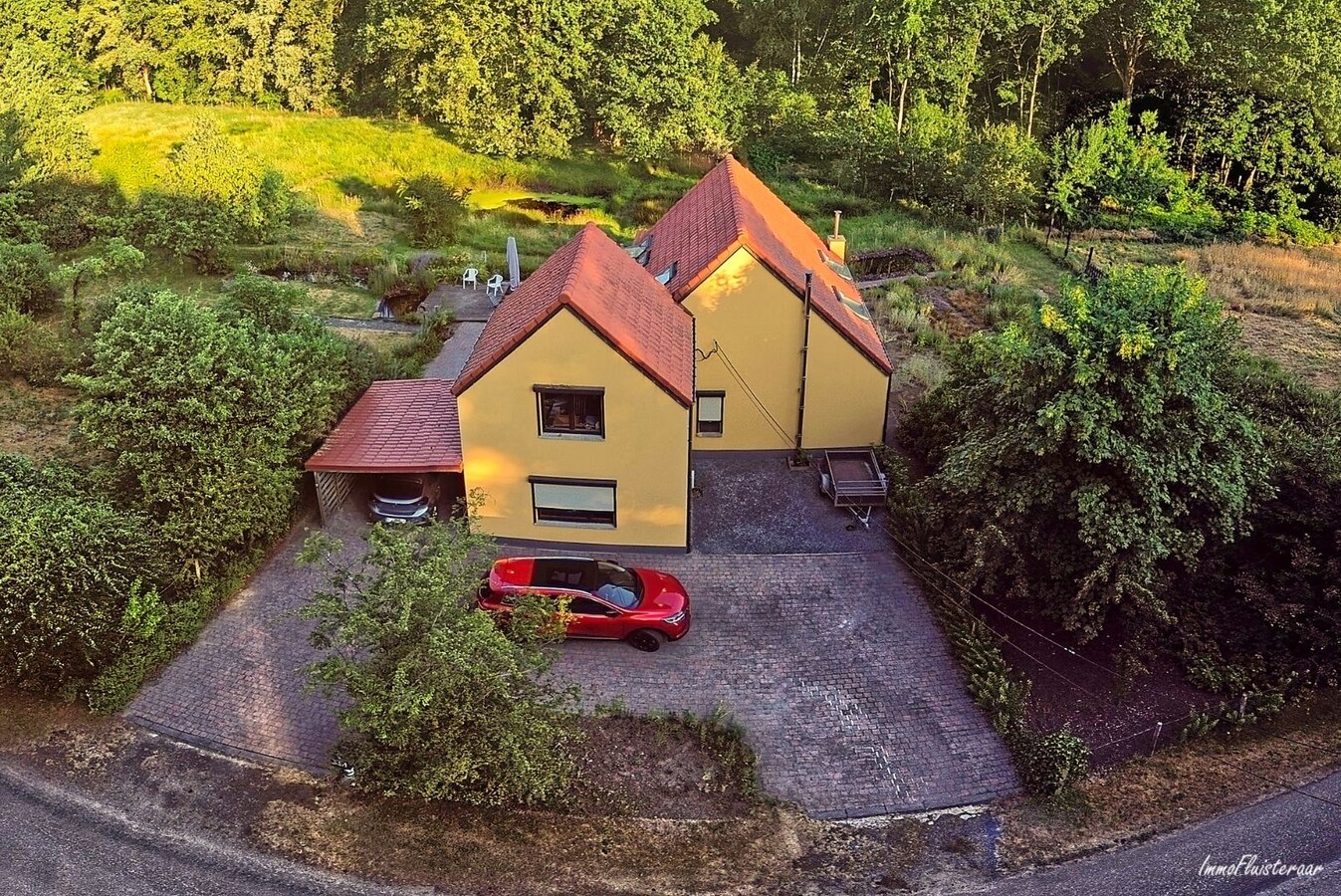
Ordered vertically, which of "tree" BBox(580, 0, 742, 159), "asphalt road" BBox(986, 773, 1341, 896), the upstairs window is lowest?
"asphalt road" BBox(986, 773, 1341, 896)

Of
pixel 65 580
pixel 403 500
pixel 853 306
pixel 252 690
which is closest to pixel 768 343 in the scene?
pixel 853 306

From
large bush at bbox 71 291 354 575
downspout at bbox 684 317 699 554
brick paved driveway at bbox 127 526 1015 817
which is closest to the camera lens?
brick paved driveway at bbox 127 526 1015 817

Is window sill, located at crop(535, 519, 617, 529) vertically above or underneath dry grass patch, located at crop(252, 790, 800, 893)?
above

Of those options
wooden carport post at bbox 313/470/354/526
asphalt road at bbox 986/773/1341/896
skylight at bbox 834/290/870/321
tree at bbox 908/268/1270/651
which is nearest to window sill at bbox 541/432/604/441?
wooden carport post at bbox 313/470/354/526

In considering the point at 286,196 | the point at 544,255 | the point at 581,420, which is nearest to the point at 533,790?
the point at 581,420

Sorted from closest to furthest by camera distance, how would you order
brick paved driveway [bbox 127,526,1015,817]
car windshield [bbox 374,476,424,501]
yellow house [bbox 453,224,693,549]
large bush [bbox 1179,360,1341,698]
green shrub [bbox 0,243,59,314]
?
brick paved driveway [bbox 127,526,1015,817], large bush [bbox 1179,360,1341,698], yellow house [bbox 453,224,693,549], car windshield [bbox 374,476,424,501], green shrub [bbox 0,243,59,314]

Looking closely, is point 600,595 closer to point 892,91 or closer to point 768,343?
point 768,343

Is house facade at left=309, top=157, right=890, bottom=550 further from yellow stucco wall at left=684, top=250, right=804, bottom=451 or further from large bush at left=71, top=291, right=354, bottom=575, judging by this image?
large bush at left=71, top=291, right=354, bottom=575

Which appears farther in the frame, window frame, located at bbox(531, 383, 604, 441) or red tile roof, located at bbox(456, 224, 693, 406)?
window frame, located at bbox(531, 383, 604, 441)
